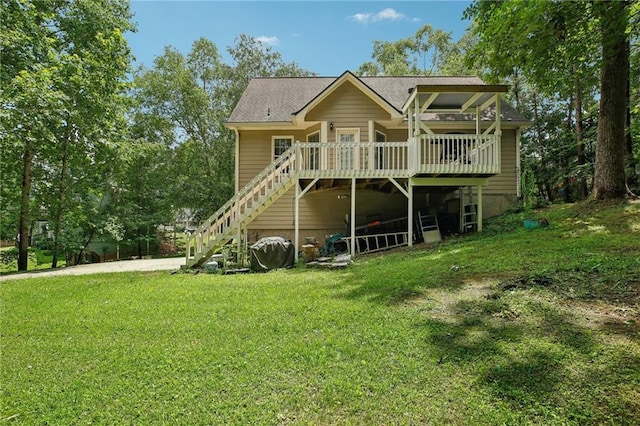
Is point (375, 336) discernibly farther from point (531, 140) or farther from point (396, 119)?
point (531, 140)

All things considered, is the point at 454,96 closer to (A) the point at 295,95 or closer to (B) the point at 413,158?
(B) the point at 413,158

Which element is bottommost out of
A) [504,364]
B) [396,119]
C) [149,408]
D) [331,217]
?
[149,408]

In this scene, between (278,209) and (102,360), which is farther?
(278,209)

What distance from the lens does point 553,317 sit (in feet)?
12.0

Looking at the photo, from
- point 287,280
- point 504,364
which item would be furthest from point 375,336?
point 287,280

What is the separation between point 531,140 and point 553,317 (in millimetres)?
17923

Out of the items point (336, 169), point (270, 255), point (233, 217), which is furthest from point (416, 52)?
point (270, 255)

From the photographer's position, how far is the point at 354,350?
334 cm

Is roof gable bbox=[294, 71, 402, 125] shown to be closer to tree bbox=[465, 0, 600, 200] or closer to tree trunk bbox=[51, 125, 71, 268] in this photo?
tree bbox=[465, 0, 600, 200]

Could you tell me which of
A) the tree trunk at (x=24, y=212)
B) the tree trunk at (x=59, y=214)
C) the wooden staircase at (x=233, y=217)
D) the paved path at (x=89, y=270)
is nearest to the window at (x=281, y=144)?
the wooden staircase at (x=233, y=217)

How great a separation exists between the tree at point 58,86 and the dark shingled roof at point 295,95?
545 centimetres

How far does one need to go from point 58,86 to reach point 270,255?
967 centimetres

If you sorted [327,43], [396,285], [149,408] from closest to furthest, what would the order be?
[149,408]
[396,285]
[327,43]

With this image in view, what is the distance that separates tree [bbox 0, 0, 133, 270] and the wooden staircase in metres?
6.14
